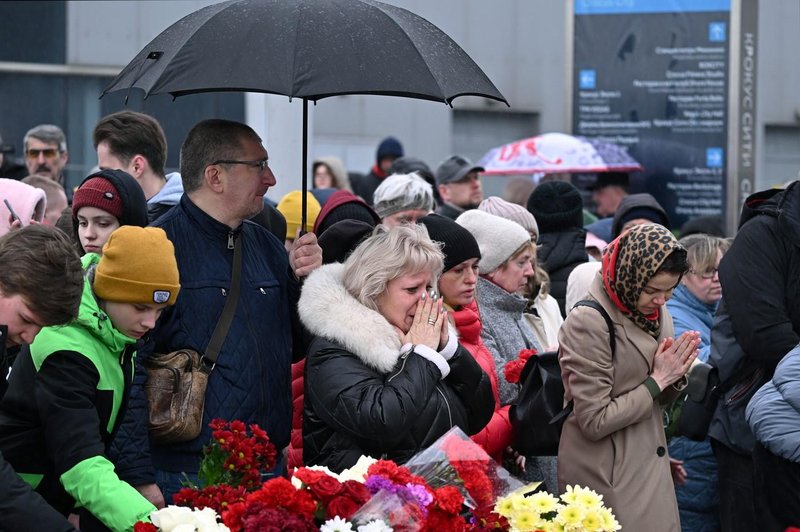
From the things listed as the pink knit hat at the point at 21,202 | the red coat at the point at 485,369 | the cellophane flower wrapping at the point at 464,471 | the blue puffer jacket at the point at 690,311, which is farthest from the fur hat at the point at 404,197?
the cellophane flower wrapping at the point at 464,471

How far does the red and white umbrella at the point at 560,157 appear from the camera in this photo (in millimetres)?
10320

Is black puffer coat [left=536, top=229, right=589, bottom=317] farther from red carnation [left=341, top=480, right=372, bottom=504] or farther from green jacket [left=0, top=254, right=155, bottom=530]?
red carnation [left=341, top=480, right=372, bottom=504]

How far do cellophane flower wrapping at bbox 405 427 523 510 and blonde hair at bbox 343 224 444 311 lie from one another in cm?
95

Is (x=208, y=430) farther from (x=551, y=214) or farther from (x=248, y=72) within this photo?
(x=551, y=214)

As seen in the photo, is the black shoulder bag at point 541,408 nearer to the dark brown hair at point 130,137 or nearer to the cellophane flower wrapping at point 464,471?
the cellophane flower wrapping at point 464,471

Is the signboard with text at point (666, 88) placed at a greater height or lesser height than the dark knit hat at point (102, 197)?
greater

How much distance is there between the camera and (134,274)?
3844mm

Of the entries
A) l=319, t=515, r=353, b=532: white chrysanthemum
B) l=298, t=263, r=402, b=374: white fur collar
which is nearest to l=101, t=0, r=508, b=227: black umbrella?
l=298, t=263, r=402, b=374: white fur collar

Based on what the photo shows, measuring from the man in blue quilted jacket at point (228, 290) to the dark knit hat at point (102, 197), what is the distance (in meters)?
0.31

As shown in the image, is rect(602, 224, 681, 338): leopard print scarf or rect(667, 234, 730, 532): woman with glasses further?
rect(667, 234, 730, 532): woman with glasses

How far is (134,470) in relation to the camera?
4.00 metres

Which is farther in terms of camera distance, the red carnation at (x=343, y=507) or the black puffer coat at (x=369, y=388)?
the black puffer coat at (x=369, y=388)

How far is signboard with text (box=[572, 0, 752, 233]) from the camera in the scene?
10188 mm

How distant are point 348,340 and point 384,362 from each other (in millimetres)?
142
